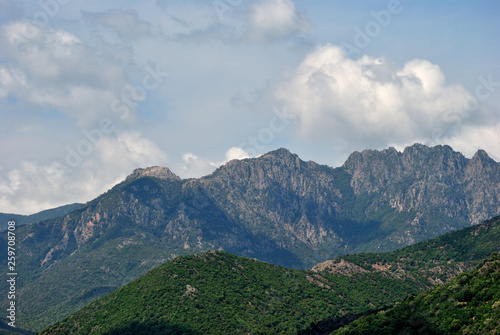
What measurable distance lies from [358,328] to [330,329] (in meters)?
44.4

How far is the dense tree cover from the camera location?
4926 inches

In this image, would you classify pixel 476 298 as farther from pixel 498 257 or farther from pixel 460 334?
pixel 498 257

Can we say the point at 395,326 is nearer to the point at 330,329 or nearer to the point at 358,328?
the point at 358,328

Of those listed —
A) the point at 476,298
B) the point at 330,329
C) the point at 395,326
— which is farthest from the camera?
the point at 330,329

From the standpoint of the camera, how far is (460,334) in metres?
123

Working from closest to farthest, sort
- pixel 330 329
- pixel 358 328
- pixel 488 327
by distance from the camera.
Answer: pixel 488 327 → pixel 358 328 → pixel 330 329

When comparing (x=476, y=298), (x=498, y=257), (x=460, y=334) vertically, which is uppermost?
(x=498, y=257)

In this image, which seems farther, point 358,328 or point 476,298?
point 358,328

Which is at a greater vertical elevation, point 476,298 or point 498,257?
point 498,257

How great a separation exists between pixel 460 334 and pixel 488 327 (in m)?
8.02

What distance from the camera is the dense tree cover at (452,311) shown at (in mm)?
125125

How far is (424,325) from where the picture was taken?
136250 millimetres

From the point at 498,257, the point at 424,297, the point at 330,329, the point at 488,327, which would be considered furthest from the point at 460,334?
the point at 330,329

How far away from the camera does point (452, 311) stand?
135m
